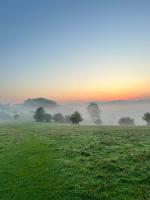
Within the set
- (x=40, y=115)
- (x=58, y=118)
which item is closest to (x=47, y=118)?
(x=40, y=115)

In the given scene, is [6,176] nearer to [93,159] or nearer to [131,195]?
[93,159]

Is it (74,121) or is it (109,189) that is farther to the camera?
(74,121)

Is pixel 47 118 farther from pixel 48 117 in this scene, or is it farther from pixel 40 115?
pixel 40 115

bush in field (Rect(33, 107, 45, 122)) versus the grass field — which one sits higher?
bush in field (Rect(33, 107, 45, 122))

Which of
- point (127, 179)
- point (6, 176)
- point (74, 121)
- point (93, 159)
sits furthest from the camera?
point (74, 121)

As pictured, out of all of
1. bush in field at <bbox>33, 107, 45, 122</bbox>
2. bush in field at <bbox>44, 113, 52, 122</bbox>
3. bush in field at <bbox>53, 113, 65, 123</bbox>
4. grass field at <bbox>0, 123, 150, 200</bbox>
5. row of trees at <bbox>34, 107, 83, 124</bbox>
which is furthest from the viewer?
bush in field at <bbox>53, 113, 65, 123</bbox>

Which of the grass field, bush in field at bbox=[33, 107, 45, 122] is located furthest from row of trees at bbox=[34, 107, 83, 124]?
the grass field

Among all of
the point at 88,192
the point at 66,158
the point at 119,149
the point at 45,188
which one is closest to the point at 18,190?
the point at 45,188

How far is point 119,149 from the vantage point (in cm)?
3641

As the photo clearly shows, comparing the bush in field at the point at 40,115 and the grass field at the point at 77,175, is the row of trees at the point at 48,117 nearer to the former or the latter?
the bush in field at the point at 40,115

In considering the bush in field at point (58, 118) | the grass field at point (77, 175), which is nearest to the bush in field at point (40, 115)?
the bush in field at point (58, 118)

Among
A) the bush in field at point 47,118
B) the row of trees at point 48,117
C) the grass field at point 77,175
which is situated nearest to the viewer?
the grass field at point 77,175

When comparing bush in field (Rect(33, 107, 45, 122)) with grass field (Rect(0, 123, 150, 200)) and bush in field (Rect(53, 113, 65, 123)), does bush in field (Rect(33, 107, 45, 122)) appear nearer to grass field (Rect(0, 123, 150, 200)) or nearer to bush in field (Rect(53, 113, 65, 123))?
bush in field (Rect(53, 113, 65, 123))

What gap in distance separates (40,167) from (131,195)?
11.8 m
